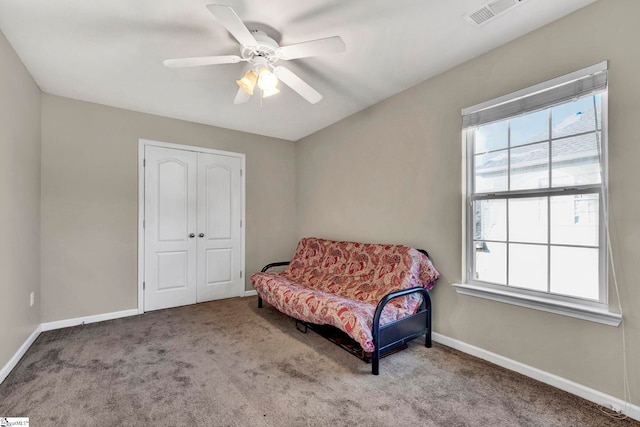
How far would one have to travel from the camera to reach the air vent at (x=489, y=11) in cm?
181

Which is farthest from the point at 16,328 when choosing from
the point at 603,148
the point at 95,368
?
the point at 603,148

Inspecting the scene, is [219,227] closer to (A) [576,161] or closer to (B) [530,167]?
(B) [530,167]

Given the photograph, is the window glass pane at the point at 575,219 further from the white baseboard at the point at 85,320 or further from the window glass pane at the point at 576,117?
the white baseboard at the point at 85,320

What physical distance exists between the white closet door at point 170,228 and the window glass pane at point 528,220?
359 centimetres

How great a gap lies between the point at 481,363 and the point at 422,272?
0.81 m

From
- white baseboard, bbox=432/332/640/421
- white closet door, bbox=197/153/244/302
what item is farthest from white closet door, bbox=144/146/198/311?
white baseboard, bbox=432/332/640/421

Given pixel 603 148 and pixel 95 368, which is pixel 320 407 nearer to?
pixel 95 368

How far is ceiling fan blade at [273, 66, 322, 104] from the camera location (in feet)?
7.08

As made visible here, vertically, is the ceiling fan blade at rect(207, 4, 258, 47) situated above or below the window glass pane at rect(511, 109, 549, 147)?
above

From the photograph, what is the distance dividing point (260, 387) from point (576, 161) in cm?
260

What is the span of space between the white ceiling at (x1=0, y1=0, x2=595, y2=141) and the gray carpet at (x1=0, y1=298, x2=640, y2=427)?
2.46 m

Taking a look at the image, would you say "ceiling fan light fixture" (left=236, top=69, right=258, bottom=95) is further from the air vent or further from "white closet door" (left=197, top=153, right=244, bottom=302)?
"white closet door" (left=197, top=153, right=244, bottom=302)

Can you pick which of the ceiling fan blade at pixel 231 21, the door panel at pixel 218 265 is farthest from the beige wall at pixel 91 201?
the ceiling fan blade at pixel 231 21

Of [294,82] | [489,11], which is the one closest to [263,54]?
[294,82]
